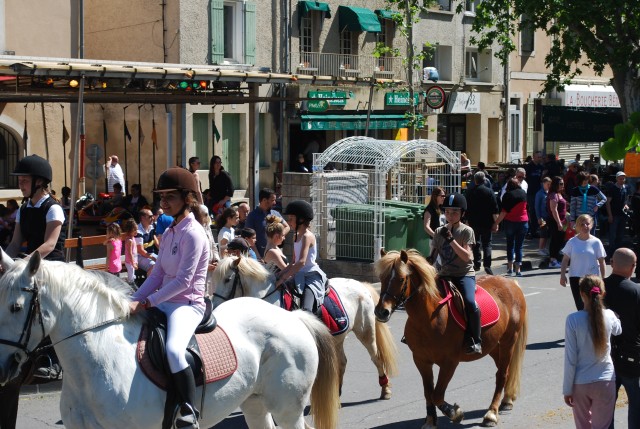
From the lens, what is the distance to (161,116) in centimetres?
3047

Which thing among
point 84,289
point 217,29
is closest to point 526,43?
point 217,29

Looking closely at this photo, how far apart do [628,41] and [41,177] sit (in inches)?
923

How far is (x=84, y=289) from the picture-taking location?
6527mm

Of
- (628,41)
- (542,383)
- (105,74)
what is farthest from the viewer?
(628,41)

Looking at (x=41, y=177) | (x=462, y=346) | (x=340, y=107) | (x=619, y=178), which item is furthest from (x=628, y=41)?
(x=41, y=177)

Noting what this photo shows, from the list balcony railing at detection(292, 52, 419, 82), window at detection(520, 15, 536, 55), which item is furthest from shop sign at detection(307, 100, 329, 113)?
window at detection(520, 15, 536, 55)

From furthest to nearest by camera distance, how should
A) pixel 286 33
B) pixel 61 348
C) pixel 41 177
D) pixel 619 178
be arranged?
pixel 286 33
pixel 619 178
pixel 41 177
pixel 61 348

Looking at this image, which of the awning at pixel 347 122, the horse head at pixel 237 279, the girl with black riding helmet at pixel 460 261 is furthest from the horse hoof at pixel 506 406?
the awning at pixel 347 122

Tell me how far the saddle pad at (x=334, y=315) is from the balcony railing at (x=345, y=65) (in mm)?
24833

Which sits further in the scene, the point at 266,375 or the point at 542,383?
the point at 542,383

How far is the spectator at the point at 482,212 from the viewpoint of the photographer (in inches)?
762

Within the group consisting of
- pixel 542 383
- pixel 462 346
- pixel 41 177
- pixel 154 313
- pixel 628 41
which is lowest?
pixel 542 383

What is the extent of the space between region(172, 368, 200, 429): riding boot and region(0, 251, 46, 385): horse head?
95 cm

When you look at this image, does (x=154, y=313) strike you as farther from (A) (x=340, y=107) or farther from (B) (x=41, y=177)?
(A) (x=340, y=107)
